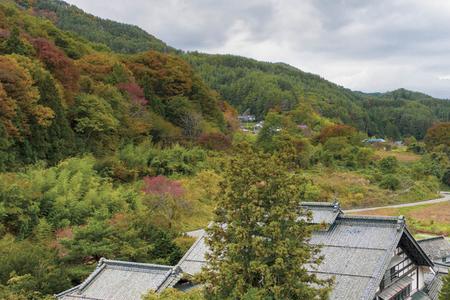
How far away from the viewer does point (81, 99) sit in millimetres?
33125

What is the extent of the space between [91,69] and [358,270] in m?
31.2

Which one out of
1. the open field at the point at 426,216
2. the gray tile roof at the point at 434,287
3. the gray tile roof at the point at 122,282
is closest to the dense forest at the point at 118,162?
the open field at the point at 426,216

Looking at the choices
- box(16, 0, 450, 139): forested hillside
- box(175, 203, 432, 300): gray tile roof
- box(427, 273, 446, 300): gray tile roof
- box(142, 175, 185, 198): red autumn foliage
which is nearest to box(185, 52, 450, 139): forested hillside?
box(16, 0, 450, 139): forested hillside

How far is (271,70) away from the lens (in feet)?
422

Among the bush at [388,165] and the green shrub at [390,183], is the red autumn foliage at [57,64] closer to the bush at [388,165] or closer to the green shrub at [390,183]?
the green shrub at [390,183]

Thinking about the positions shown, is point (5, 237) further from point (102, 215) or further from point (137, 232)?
point (137, 232)

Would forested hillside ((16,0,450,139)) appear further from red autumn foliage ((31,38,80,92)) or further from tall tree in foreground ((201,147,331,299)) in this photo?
tall tree in foreground ((201,147,331,299))

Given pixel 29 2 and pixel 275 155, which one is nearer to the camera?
pixel 275 155

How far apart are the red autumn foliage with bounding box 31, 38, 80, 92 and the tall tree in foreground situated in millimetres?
26198

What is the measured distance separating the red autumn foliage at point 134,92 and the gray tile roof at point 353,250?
79.1ft

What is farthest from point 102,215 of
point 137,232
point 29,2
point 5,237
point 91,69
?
point 29,2

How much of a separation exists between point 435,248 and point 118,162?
20587 mm

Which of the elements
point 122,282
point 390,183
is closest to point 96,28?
point 390,183

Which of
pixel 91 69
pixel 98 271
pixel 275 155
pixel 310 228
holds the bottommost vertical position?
pixel 98 271
